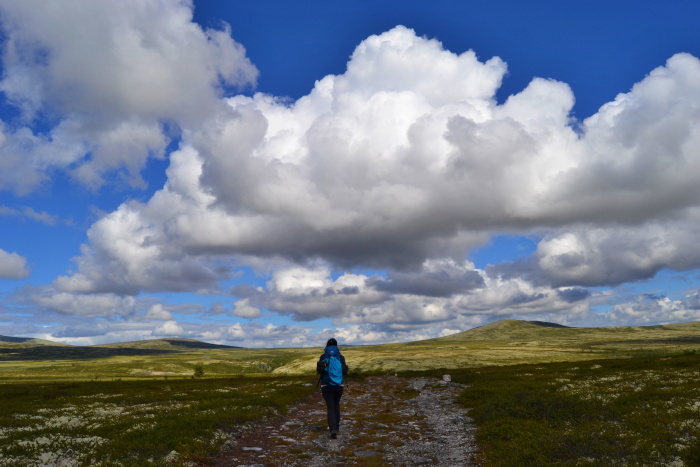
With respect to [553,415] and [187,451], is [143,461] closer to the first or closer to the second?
[187,451]

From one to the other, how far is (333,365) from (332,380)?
2.41 feet

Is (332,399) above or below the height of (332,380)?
below

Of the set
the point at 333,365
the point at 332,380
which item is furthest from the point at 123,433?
the point at 333,365

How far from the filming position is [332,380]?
2034 centimetres

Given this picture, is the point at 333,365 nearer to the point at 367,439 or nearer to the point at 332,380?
the point at 332,380

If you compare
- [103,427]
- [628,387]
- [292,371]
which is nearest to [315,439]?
[103,427]

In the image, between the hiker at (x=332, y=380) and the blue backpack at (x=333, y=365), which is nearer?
the hiker at (x=332, y=380)

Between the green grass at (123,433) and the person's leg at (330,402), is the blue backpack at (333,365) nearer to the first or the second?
the person's leg at (330,402)

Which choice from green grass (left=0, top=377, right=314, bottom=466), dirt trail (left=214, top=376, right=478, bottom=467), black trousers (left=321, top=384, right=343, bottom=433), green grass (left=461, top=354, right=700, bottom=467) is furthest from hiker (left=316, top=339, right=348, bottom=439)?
green grass (left=461, top=354, right=700, bottom=467)

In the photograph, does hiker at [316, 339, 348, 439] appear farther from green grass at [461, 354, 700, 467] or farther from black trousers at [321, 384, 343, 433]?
green grass at [461, 354, 700, 467]

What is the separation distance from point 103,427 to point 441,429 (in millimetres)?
16444

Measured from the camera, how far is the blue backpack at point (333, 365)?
20.4m

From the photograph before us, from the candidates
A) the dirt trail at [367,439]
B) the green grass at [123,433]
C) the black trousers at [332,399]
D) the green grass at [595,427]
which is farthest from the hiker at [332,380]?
the green grass at [595,427]

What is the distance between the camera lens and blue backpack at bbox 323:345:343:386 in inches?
803
